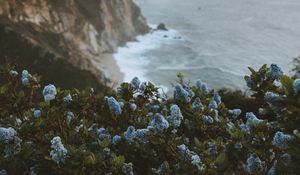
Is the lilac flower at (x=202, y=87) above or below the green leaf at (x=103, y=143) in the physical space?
above

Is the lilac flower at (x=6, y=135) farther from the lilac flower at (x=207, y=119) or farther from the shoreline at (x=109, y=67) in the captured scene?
the shoreline at (x=109, y=67)

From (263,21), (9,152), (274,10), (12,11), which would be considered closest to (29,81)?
(9,152)

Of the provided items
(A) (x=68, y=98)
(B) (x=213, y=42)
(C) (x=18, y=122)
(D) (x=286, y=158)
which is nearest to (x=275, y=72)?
(D) (x=286, y=158)

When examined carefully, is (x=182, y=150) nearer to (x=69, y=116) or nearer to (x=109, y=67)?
(x=69, y=116)

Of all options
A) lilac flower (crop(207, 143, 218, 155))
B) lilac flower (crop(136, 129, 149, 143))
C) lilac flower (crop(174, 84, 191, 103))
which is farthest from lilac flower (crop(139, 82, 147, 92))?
lilac flower (crop(207, 143, 218, 155))

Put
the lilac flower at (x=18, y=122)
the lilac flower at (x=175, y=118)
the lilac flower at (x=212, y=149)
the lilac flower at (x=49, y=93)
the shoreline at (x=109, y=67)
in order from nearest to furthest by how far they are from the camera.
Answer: the lilac flower at (x=212, y=149), the lilac flower at (x=175, y=118), the lilac flower at (x=49, y=93), the lilac flower at (x=18, y=122), the shoreline at (x=109, y=67)

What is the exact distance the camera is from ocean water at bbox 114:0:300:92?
40.6 metres

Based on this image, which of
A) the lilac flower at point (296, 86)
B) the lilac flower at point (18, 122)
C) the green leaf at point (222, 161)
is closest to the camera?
the lilac flower at point (296, 86)

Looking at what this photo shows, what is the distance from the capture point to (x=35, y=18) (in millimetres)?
32812

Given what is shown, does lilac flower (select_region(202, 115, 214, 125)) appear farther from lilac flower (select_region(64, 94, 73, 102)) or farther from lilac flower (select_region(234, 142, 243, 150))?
lilac flower (select_region(64, 94, 73, 102))

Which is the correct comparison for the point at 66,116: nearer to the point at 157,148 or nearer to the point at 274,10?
the point at 157,148

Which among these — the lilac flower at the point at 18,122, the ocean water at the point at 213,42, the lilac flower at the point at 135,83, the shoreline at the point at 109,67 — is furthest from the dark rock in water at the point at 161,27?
the lilac flower at the point at 18,122

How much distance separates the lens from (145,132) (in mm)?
3779

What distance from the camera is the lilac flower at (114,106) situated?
401 cm
